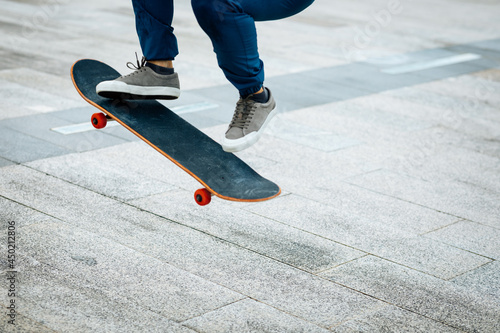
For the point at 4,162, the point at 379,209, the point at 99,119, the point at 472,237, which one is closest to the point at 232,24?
the point at 99,119

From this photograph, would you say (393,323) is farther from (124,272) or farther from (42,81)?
(42,81)

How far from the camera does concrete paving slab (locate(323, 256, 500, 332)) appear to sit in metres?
3.83

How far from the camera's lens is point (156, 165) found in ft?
19.4

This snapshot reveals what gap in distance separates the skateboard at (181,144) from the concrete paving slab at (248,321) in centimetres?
65

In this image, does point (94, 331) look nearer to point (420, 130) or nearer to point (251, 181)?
point (251, 181)

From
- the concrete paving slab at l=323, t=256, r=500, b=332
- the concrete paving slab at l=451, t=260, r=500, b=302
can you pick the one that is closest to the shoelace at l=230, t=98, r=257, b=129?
the concrete paving slab at l=323, t=256, r=500, b=332

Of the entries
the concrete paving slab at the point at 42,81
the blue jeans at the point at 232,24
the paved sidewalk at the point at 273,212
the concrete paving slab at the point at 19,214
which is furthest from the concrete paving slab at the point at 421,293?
A: the concrete paving slab at the point at 42,81

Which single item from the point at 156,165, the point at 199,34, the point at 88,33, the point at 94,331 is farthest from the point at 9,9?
the point at 94,331

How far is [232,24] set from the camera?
383 centimetres

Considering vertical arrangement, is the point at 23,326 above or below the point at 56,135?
above

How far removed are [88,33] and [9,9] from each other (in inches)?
103

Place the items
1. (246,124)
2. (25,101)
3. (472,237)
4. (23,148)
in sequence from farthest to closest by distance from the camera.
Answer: (25,101)
(23,148)
(472,237)
(246,124)

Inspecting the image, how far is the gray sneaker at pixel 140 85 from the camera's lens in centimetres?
428

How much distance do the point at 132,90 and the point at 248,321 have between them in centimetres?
173
